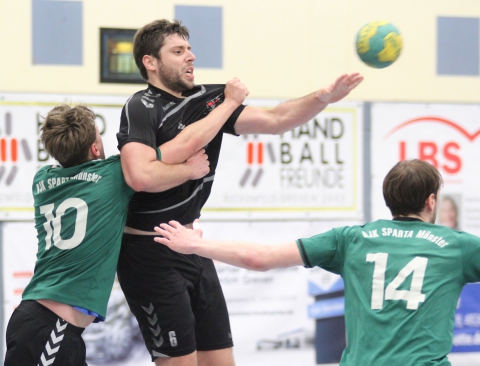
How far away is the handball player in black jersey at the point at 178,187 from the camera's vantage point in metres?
3.55

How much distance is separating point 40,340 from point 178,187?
98cm

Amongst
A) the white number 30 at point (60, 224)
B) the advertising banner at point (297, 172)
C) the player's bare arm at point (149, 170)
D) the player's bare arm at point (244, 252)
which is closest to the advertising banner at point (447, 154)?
the advertising banner at point (297, 172)

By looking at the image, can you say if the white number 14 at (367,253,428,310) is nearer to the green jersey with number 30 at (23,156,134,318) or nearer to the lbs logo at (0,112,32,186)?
the green jersey with number 30 at (23,156,134,318)

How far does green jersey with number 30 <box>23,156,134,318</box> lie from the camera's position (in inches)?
129

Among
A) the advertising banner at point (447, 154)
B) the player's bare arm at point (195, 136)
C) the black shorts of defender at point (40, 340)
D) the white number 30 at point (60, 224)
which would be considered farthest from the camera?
the advertising banner at point (447, 154)

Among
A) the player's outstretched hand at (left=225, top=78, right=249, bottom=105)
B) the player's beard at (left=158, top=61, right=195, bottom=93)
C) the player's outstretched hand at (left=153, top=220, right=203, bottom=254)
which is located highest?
the player's beard at (left=158, top=61, right=195, bottom=93)

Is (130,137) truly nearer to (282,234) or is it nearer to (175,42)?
(175,42)

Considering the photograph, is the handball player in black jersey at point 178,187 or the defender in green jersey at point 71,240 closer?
the defender in green jersey at point 71,240

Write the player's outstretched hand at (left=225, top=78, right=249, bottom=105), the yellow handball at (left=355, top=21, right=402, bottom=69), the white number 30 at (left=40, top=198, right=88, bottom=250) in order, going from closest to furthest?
the white number 30 at (left=40, top=198, right=88, bottom=250) → the player's outstretched hand at (left=225, top=78, right=249, bottom=105) → the yellow handball at (left=355, top=21, right=402, bottom=69)

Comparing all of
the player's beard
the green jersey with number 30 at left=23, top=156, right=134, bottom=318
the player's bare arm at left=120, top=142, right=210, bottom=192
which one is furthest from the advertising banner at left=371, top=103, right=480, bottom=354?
the green jersey with number 30 at left=23, top=156, right=134, bottom=318

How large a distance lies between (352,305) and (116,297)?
3.45m

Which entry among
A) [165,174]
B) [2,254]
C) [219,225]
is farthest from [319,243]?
[2,254]

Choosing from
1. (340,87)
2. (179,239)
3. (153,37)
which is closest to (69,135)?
(153,37)

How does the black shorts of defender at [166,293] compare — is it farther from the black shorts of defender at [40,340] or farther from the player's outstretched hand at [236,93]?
the player's outstretched hand at [236,93]
